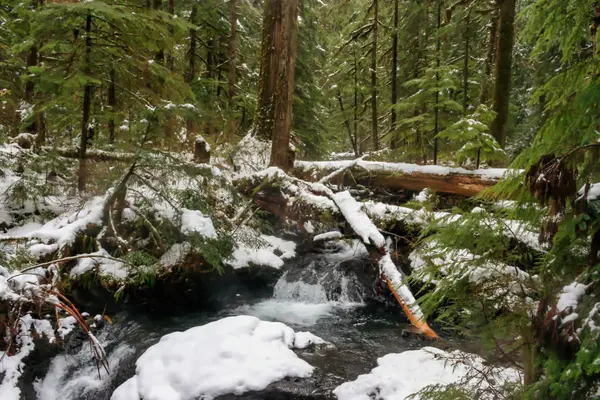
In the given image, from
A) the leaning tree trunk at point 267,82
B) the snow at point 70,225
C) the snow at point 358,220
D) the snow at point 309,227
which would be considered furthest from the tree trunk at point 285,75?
the snow at point 70,225

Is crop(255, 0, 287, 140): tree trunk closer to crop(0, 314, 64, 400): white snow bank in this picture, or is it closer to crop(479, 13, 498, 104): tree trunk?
crop(0, 314, 64, 400): white snow bank

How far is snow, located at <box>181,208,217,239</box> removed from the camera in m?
5.70

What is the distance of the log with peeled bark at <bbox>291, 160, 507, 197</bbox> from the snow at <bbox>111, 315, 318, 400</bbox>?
5.37 meters

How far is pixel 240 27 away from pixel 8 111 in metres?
8.57

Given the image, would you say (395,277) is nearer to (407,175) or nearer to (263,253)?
(263,253)

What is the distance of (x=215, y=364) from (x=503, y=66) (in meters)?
9.35

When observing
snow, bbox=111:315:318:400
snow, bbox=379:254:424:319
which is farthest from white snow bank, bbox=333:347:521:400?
snow, bbox=379:254:424:319

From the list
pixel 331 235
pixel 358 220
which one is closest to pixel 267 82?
pixel 331 235

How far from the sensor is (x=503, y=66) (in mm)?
9391

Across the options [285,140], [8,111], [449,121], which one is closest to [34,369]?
[285,140]

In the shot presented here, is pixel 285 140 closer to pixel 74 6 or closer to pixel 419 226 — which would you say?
pixel 419 226

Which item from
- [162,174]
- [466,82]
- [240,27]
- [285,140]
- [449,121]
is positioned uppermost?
[240,27]

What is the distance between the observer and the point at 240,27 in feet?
49.8

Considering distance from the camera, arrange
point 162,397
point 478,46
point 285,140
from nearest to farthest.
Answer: point 162,397, point 285,140, point 478,46
